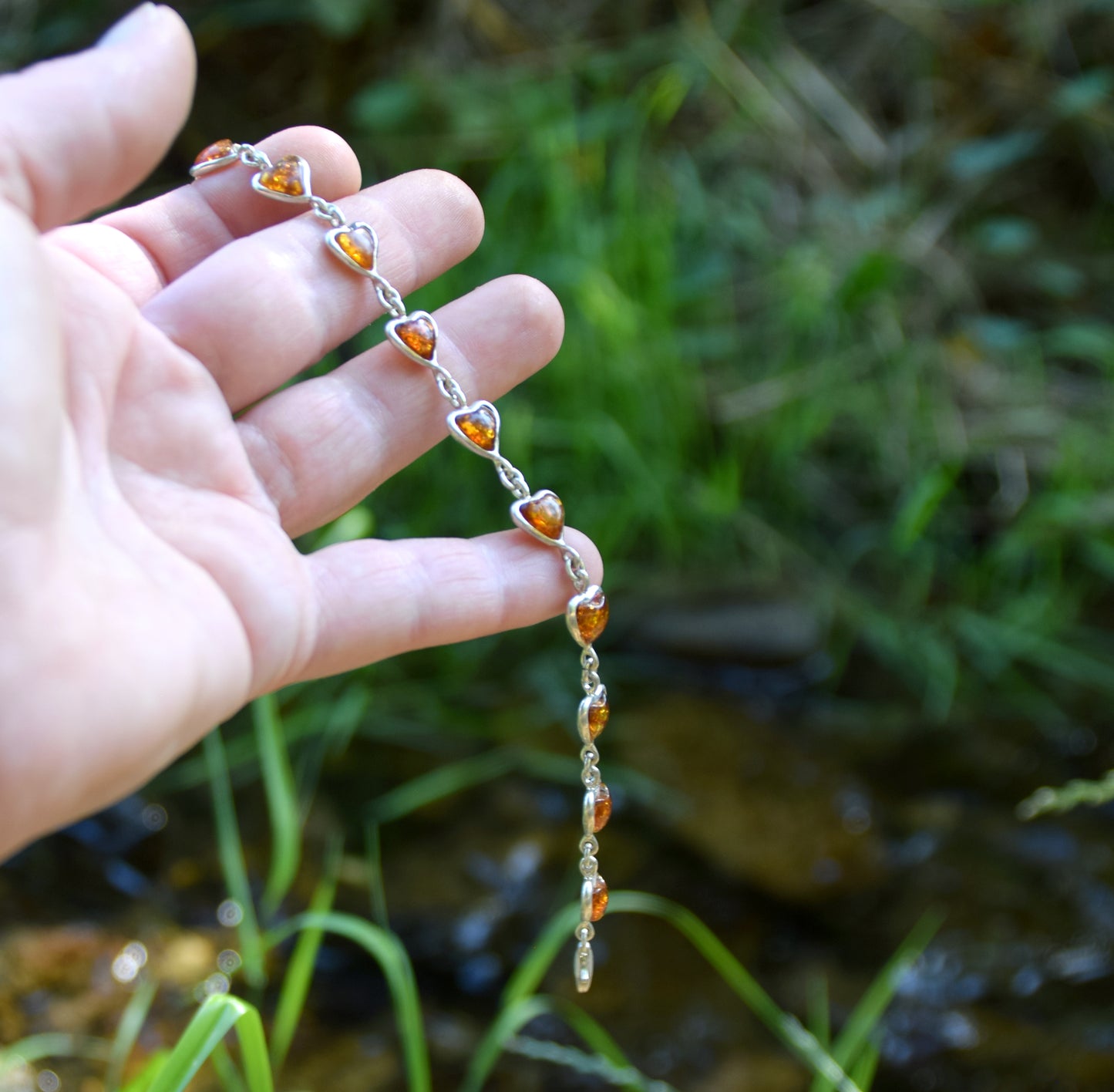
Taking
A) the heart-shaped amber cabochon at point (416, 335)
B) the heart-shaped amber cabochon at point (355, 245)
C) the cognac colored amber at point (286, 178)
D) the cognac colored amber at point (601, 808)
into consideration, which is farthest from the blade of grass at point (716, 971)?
the cognac colored amber at point (286, 178)

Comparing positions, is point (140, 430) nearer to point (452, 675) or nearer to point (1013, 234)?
point (452, 675)

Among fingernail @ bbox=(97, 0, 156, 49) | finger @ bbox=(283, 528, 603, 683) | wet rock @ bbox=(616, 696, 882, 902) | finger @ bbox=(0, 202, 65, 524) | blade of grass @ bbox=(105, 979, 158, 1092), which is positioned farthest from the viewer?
wet rock @ bbox=(616, 696, 882, 902)

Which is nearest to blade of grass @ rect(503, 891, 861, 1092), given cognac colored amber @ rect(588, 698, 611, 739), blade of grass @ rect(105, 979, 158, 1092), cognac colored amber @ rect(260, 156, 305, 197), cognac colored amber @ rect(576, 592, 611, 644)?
cognac colored amber @ rect(588, 698, 611, 739)

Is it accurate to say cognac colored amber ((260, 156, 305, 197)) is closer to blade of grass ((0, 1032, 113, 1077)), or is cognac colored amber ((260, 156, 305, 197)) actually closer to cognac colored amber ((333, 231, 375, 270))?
cognac colored amber ((333, 231, 375, 270))

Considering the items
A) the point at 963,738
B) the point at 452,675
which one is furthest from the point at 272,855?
the point at 963,738

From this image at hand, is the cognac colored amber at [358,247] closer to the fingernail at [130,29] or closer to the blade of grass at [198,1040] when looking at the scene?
the fingernail at [130,29]

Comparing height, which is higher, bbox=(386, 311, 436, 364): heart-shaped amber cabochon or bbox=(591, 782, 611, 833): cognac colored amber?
bbox=(386, 311, 436, 364): heart-shaped amber cabochon
